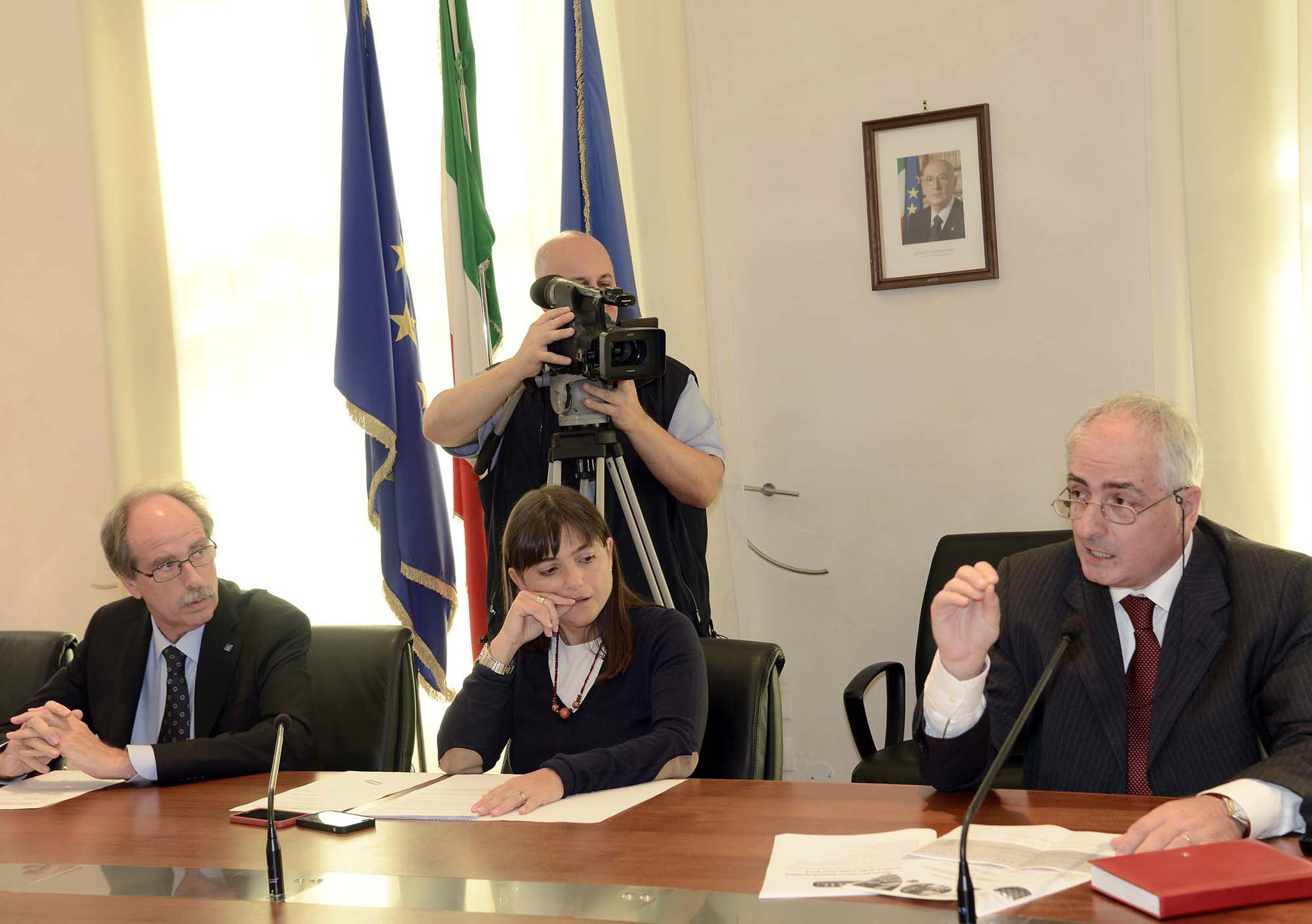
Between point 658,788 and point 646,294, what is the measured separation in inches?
84.6

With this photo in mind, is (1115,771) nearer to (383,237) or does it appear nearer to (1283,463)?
(1283,463)

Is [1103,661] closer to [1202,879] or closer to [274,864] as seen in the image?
[1202,879]

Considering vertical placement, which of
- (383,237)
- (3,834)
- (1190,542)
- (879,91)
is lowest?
(3,834)

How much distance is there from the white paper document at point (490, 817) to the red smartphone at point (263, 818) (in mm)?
103

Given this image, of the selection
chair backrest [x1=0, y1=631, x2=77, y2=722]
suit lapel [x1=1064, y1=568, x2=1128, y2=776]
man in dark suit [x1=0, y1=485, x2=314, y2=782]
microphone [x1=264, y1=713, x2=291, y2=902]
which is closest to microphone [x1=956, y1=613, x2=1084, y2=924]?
suit lapel [x1=1064, y1=568, x2=1128, y2=776]

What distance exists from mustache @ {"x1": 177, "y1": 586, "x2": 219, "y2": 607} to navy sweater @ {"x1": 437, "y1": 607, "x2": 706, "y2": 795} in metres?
0.60

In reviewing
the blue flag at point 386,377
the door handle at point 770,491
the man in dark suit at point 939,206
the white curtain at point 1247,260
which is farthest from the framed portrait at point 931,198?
the blue flag at point 386,377

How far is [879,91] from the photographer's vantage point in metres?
3.73

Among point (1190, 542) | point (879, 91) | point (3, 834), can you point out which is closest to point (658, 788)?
point (1190, 542)

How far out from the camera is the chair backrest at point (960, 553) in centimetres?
332

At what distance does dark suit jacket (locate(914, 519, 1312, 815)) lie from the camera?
1868 millimetres

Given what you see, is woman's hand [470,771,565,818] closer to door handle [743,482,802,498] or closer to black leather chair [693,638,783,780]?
black leather chair [693,638,783,780]

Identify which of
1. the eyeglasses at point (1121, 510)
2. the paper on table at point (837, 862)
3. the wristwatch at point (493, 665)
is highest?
the eyeglasses at point (1121, 510)

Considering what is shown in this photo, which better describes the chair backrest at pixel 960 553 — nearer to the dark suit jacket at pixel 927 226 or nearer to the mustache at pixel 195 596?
the dark suit jacket at pixel 927 226
